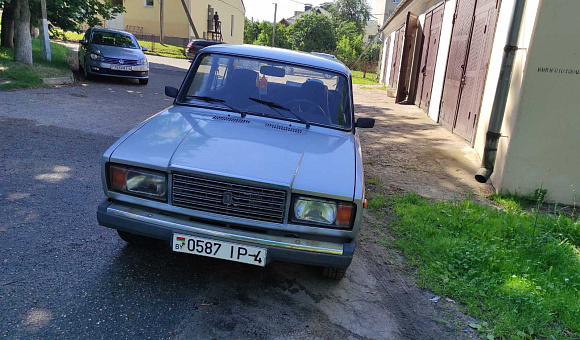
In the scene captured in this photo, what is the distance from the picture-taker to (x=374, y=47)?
156 ft

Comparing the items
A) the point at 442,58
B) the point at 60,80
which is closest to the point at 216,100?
the point at 442,58

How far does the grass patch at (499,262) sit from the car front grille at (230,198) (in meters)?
1.62

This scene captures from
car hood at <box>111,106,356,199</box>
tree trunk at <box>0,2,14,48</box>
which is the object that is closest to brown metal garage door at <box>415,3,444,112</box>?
car hood at <box>111,106,356,199</box>

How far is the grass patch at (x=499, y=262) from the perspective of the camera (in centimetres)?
314

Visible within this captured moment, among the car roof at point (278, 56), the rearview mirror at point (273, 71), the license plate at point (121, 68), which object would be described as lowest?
the license plate at point (121, 68)

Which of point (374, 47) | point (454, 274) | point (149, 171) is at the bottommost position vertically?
point (454, 274)

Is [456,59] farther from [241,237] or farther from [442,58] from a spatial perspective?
[241,237]

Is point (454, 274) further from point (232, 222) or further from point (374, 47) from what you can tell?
point (374, 47)

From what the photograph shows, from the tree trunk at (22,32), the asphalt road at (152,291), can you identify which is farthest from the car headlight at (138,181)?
the tree trunk at (22,32)

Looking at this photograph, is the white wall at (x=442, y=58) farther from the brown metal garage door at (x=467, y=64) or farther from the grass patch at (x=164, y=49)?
the grass patch at (x=164, y=49)

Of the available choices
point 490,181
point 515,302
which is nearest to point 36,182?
point 515,302

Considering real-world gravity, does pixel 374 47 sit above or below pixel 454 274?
above

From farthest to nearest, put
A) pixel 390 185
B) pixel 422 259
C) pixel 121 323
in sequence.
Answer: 1. pixel 390 185
2. pixel 422 259
3. pixel 121 323

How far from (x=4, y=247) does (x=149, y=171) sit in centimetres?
150
